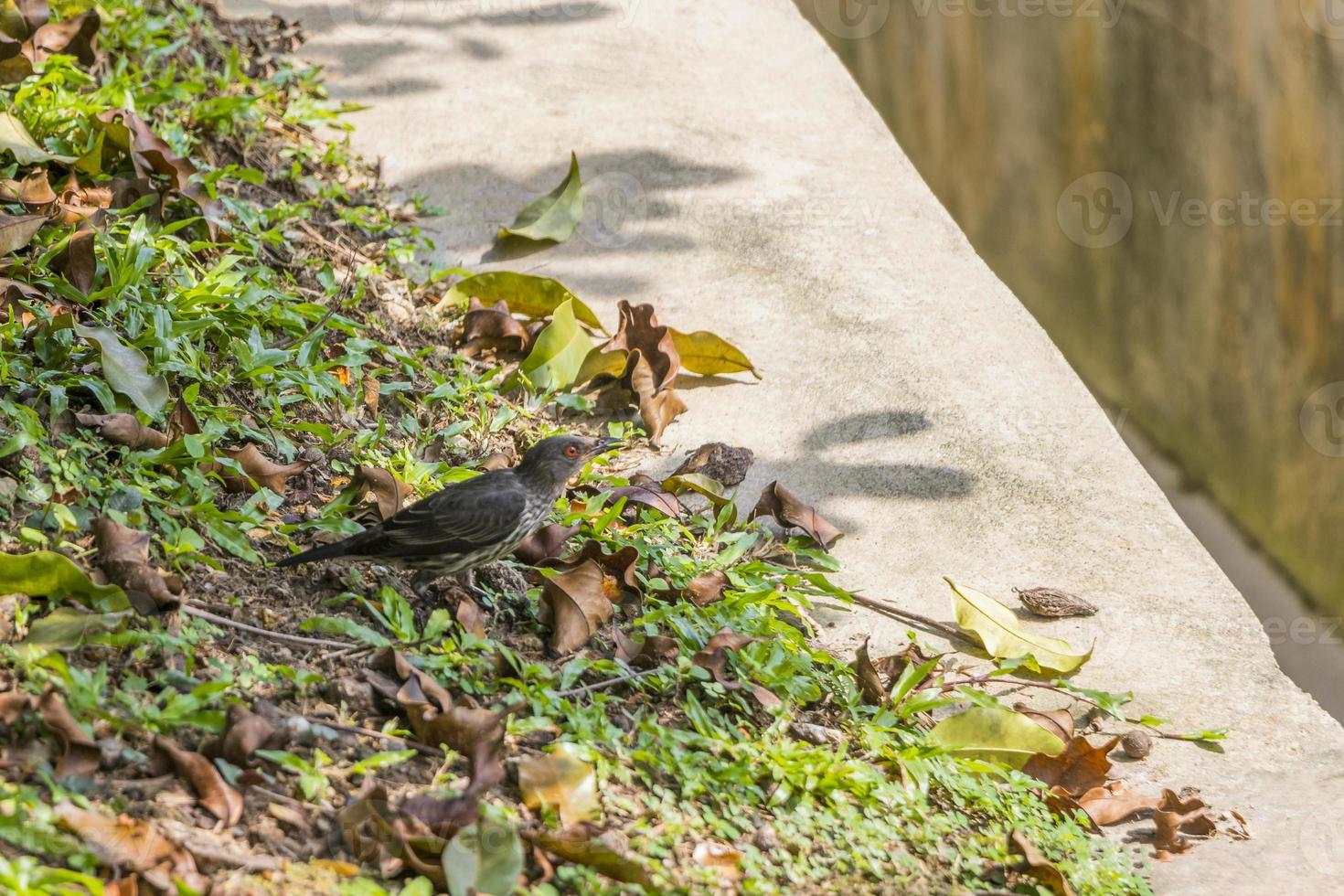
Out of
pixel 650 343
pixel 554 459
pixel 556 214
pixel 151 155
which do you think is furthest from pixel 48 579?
pixel 556 214

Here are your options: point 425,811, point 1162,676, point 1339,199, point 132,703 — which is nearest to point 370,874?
point 425,811

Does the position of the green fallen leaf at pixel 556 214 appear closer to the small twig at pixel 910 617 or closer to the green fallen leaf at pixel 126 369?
the green fallen leaf at pixel 126 369

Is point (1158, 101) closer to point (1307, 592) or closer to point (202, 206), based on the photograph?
point (1307, 592)

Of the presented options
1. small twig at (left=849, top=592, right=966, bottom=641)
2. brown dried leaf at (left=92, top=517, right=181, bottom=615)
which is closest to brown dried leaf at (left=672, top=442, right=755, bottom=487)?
small twig at (left=849, top=592, right=966, bottom=641)

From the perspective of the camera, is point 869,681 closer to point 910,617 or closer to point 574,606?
point 910,617

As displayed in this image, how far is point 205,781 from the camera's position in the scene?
2.23 metres

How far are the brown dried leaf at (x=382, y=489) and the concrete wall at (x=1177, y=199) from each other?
196 inches

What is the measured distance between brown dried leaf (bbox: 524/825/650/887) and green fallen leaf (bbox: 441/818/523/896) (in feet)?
0.18

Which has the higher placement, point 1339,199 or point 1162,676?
point 1339,199

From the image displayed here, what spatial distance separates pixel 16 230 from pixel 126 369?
655mm

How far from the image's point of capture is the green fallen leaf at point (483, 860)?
7.07 feet

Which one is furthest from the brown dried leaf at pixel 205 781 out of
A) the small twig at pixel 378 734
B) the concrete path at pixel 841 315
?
the concrete path at pixel 841 315

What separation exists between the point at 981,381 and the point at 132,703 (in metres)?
3.12

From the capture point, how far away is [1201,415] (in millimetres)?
7555
